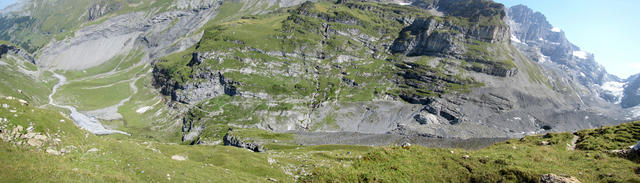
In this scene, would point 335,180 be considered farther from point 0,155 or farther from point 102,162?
point 0,155

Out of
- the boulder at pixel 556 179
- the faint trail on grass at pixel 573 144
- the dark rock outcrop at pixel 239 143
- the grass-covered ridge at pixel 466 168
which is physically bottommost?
the dark rock outcrop at pixel 239 143

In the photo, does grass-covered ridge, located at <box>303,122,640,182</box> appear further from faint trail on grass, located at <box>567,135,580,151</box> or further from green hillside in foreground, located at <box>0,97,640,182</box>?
faint trail on grass, located at <box>567,135,580,151</box>

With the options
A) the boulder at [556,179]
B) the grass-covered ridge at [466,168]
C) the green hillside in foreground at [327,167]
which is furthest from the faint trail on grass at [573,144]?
the boulder at [556,179]

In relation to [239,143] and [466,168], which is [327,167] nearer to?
[466,168]

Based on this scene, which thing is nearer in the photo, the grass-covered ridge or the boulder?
the boulder

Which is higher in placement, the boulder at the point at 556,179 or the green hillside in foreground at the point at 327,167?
the boulder at the point at 556,179

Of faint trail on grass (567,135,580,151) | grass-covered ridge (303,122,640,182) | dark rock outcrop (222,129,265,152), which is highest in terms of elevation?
→ grass-covered ridge (303,122,640,182)

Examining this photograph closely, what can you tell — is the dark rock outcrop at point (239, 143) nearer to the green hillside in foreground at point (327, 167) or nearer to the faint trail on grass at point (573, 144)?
the green hillside in foreground at point (327, 167)

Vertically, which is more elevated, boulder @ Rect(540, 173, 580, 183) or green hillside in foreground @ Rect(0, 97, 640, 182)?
boulder @ Rect(540, 173, 580, 183)

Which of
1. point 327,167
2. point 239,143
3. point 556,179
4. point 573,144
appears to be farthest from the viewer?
point 239,143

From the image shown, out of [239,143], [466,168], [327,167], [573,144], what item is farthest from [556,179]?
[239,143]

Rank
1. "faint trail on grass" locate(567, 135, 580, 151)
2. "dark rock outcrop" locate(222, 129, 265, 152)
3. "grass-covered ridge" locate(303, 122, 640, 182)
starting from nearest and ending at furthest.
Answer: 1. "grass-covered ridge" locate(303, 122, 640, 182)
2. "faint trail on grass" locate(567, 135, 580, 151)
3. "dark rock outcrop" locate(222, 129, 265, 152)

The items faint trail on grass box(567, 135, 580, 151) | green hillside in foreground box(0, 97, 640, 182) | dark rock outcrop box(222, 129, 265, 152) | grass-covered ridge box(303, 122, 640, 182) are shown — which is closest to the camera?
grass-covered ridge box(303, 122, 640, 182)

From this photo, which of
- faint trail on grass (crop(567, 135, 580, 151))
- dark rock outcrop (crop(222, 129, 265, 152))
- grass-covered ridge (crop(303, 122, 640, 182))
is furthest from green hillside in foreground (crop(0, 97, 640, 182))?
dark rock outcrop (crop(222, 129, 265, 152))
